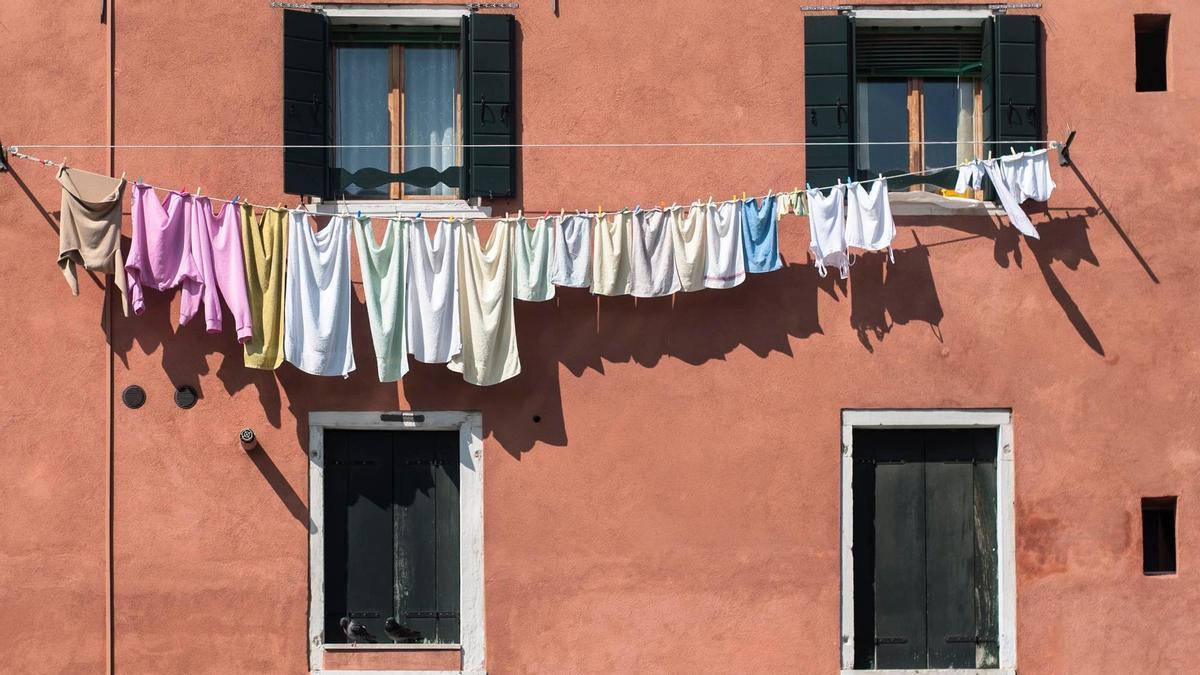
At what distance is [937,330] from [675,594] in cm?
240

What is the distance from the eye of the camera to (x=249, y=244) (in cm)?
988

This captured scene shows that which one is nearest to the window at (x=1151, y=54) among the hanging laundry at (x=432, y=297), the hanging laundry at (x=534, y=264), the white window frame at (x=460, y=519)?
the hanging laundry at (x=534, y=264)

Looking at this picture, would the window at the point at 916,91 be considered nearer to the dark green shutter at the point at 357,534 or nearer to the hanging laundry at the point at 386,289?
the hanging laundry at the point at 386,289

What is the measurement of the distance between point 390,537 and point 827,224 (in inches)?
136

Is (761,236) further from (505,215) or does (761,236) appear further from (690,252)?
(505,215)

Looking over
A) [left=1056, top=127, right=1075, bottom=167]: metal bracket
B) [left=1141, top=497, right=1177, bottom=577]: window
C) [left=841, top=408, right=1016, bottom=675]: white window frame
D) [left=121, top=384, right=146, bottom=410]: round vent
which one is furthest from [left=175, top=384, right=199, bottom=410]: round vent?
[left=1141, top=497, right=1177, bottom=577]: window

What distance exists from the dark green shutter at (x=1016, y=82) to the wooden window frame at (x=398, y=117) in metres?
3.53

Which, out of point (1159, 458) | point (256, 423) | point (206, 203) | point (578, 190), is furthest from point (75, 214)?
point (1159, 458)

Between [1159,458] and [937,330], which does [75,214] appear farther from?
[1159,458]

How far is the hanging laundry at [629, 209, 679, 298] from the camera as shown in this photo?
10016 mm

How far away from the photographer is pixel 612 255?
998cm

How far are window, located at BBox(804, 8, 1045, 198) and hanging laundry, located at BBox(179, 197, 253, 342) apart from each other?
12.1 feet

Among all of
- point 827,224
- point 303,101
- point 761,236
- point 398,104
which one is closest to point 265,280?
point 303,101

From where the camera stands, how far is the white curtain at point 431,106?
1048 cm
